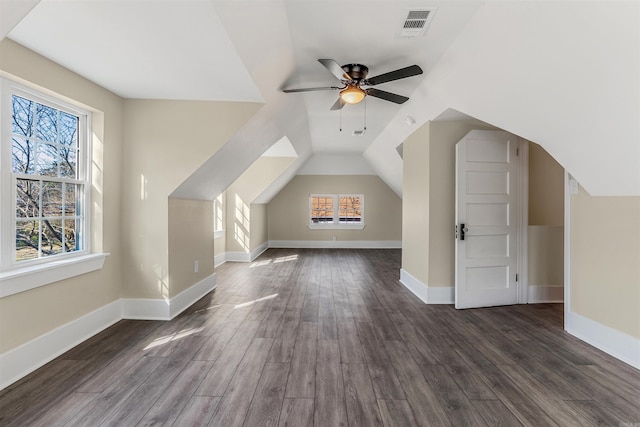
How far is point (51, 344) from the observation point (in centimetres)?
230

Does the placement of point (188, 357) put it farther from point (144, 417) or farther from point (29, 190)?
point (29, 190)

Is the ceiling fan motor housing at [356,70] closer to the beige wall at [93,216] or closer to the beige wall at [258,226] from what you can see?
the beige wall at [93,216]

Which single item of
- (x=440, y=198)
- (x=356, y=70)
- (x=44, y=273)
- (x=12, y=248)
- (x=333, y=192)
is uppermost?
(x=356, y=70)

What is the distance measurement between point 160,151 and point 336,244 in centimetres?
644

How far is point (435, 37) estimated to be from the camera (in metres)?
2.47

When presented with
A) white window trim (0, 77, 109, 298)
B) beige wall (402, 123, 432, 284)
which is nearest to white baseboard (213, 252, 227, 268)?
white window trim (0, 77, 109, 298)

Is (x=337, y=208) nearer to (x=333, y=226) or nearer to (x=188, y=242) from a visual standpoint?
(x=333, y=226)

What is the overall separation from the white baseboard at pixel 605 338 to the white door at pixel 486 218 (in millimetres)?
818

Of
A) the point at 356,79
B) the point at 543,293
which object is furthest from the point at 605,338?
the point at 356,79

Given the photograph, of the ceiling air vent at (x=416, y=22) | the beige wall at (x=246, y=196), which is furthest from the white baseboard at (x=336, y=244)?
the ceiling air vent at (x=416, y=22)

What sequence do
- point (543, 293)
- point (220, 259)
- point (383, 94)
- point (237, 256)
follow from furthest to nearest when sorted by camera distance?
point (237, 256), point (220, 259), point (543, 293), point (383, 94)

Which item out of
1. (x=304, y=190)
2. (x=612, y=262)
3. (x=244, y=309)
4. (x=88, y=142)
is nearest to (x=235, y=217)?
(x=304, y=190)

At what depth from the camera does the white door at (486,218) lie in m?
3.53

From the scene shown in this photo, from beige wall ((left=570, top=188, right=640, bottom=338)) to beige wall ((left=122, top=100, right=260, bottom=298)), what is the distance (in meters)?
3.38
